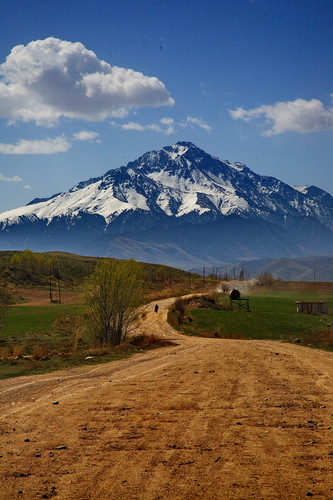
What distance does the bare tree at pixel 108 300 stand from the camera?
3375 centimetres

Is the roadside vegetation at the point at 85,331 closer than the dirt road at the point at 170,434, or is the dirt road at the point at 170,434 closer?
the dirt road at the point at 170,434

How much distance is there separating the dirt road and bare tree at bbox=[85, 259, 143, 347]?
11836 mm

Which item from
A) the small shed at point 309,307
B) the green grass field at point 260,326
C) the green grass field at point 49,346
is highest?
the small shed at point 309,307

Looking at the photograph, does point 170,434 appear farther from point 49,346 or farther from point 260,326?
point 260,326

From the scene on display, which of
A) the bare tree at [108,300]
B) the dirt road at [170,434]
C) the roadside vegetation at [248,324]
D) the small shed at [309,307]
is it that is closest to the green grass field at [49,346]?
the bare tree at [108,300]

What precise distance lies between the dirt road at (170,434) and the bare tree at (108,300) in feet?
38.8

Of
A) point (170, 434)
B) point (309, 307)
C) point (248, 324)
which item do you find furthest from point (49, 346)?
point (309, 307)

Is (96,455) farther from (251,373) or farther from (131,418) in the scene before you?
(251,373)

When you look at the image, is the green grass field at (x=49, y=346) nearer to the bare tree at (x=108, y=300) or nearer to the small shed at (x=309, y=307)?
the bare tree at (x=108, y=300)

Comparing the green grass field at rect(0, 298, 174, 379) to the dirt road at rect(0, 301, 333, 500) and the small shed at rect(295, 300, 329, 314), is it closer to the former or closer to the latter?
the dirt road at rect(0, 301, 333, 500)

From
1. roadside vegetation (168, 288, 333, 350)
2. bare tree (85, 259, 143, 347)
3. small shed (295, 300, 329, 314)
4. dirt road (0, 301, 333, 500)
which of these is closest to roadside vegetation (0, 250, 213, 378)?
bare tree (85, 259, 143, 347)

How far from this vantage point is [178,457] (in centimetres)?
1140

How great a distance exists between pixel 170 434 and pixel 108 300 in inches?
831

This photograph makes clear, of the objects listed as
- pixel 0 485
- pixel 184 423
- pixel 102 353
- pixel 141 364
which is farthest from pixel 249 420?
pixel 102 353
